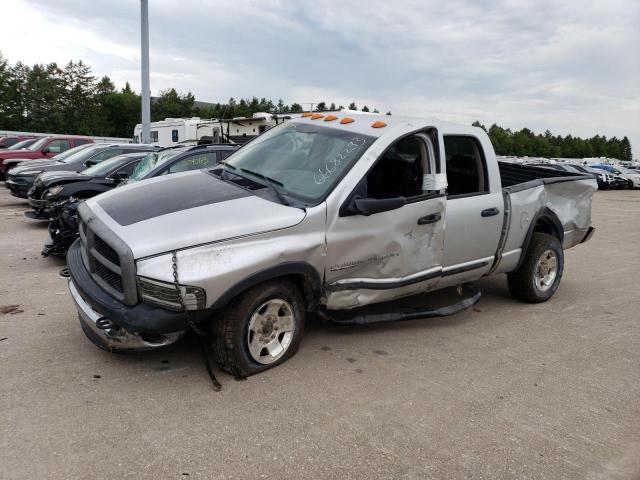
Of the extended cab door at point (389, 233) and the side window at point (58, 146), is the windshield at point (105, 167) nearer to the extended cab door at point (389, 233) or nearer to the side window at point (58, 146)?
the extended cab door at point (389, 233)

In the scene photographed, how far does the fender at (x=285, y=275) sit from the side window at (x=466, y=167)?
177cm

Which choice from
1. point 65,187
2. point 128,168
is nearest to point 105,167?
point 128,168

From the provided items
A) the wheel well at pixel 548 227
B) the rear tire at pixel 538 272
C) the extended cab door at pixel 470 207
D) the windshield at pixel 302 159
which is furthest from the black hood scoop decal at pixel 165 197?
the wheel well at pixel 548 227

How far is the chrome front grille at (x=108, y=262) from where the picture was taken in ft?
10.7

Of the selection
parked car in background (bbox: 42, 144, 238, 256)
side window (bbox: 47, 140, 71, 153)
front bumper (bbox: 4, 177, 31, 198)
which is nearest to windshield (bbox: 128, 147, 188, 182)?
parked car in background (bbox: 42, 144, 238, 256)

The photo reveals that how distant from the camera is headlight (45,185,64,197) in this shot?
8.41 metres

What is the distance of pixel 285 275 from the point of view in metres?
3.72

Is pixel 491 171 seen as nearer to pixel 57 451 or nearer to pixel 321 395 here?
pixel 321 395

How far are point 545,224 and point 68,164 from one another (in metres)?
10.4

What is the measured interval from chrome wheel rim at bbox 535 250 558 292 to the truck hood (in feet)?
10.6

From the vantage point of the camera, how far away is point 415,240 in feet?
14.3

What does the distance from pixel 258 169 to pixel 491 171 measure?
222cm

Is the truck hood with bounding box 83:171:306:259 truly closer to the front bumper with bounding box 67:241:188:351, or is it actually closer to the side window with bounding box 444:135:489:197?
the front bumper with bounding box 67:241:188:351

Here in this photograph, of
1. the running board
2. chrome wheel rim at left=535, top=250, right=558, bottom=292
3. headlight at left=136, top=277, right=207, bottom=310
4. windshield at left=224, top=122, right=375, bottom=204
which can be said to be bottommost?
the running board
